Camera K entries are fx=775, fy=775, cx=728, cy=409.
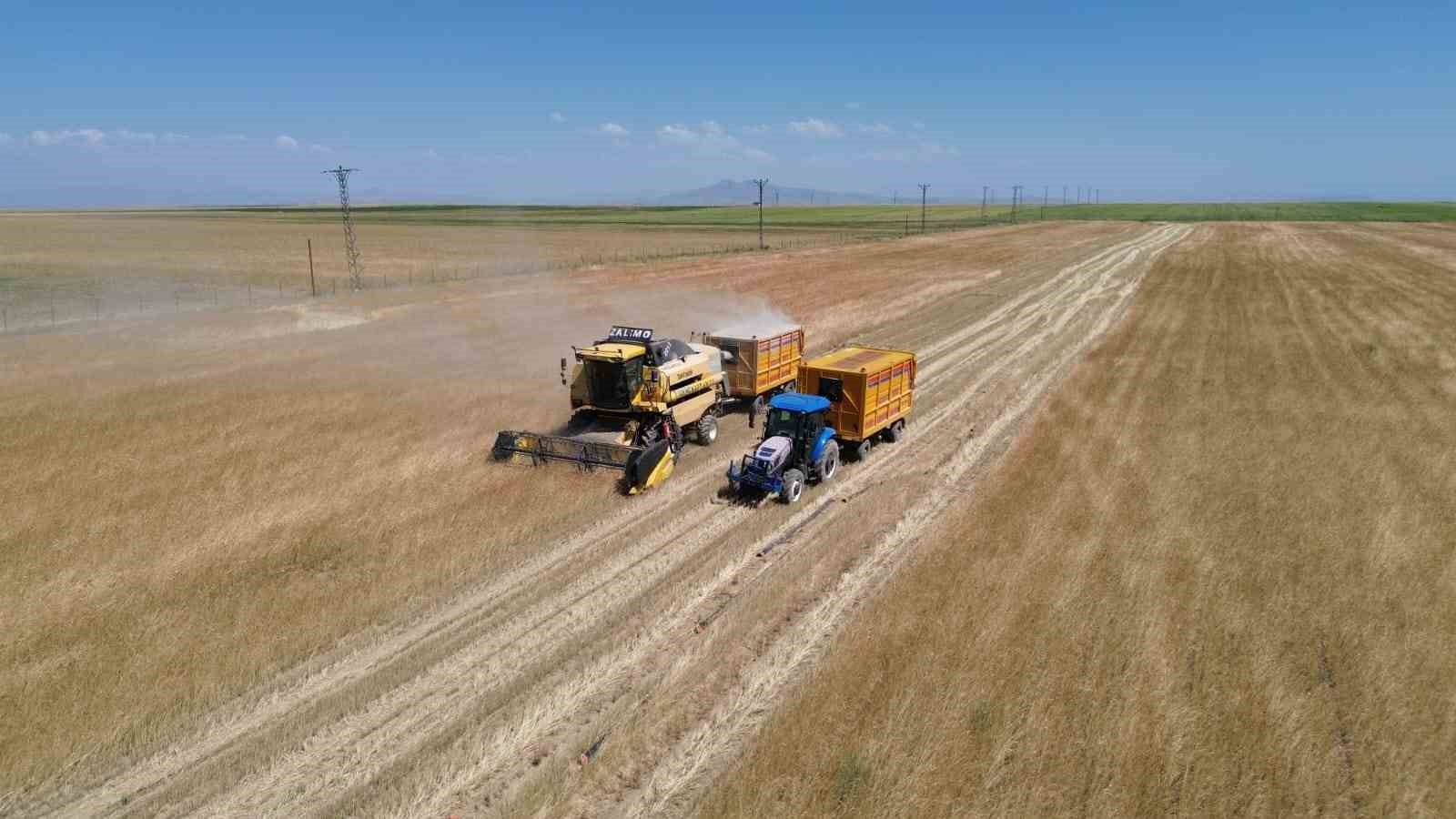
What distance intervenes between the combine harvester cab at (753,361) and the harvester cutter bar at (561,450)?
547 centimetres

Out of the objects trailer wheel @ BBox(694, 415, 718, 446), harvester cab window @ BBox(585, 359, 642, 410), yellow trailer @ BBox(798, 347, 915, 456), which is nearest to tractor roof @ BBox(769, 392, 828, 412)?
yellow trailer @ BBox(798, 347, 915, 456)

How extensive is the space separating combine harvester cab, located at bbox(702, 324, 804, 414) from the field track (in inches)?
224

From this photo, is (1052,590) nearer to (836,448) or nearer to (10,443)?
(836,448)

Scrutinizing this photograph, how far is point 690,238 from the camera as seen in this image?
113 m

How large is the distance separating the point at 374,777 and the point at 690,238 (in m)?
108

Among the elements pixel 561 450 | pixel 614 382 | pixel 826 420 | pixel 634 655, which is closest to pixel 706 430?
pixel 614 382

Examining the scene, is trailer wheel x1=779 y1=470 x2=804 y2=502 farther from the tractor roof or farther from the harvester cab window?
the harvester cab window

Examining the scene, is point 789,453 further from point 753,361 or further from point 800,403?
point 753,361

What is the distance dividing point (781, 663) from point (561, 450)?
9.02 m

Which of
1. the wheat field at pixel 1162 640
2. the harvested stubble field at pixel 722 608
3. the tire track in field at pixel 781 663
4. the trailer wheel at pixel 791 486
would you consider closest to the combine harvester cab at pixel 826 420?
the trailer wheel at pixel 791 486

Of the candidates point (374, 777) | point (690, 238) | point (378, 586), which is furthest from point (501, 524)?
point (690, 238)

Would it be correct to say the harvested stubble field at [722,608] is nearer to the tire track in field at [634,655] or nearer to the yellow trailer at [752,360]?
the tire track in field at [634,655]

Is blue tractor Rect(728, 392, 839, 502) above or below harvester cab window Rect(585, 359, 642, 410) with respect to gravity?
below

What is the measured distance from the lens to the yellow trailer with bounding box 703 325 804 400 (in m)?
22.5
